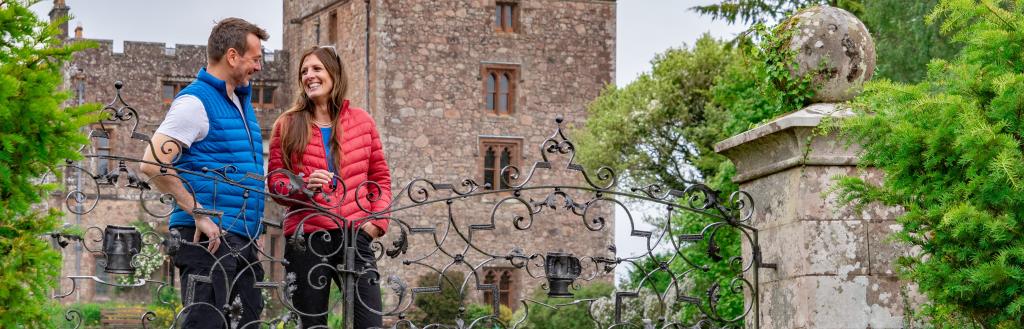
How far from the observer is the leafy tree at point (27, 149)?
4203 mm

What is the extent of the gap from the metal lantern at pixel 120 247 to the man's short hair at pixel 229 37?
74cm

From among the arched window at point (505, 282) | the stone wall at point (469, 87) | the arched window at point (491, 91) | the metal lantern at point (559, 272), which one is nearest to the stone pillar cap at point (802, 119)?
the metal lantern at point (559, 272)

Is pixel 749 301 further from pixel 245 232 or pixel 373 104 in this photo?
pixel 373 104

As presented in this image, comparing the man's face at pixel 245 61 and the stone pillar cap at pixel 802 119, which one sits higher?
the man's face at pixel 245 61

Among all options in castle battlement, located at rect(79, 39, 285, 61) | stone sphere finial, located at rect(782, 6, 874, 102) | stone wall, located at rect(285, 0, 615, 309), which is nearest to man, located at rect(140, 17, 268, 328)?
stone sphere finial, located at rect(782, 6, 874, 102)

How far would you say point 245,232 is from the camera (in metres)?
5.60

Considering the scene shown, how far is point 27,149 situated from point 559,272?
2.21 meters

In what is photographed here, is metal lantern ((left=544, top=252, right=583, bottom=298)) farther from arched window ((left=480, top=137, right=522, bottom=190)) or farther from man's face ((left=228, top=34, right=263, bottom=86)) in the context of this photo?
arched window ((left=480, top=137, right=522, bottom=190))

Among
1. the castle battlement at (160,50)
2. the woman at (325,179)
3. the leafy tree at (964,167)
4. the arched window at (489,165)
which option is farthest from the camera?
the castle battlement at (160,50)

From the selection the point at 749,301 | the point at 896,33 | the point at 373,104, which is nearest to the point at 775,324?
the point at 749,301

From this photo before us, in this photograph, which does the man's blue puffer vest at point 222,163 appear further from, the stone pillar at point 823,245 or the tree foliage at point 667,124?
the tree foliage at point 667,124

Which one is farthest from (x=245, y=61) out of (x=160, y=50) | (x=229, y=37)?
(x=160, y=50)

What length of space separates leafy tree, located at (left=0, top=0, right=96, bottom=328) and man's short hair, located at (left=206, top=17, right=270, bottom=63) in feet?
4.38

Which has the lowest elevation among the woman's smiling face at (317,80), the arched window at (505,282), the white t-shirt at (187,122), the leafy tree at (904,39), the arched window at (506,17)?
the arched window at (505,282)
